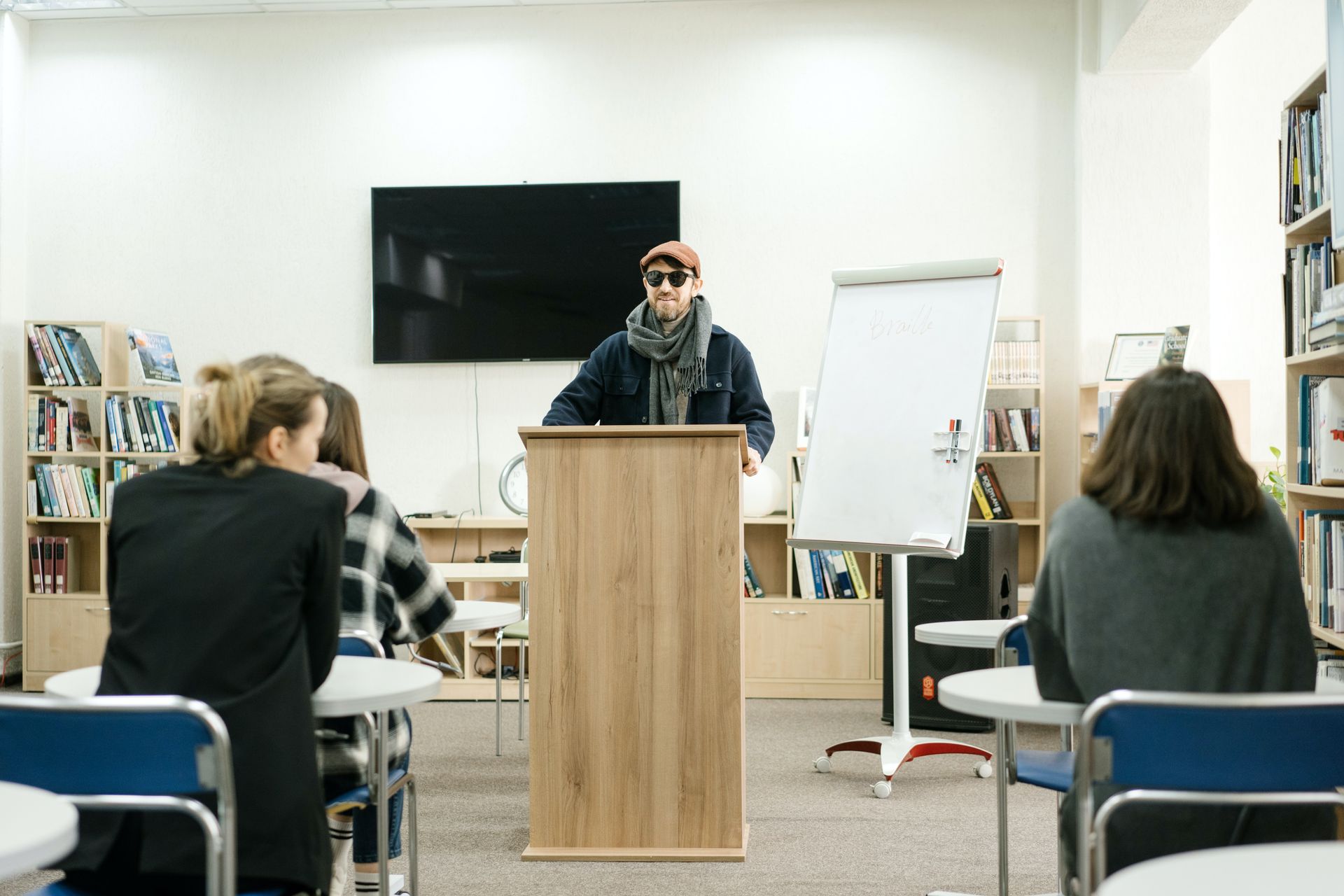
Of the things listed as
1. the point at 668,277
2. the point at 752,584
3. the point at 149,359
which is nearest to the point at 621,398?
the point at 668,277

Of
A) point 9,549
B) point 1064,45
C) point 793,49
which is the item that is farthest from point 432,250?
point 1064,45

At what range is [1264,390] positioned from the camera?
5328 millimetres

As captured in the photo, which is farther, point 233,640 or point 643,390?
point 643,390

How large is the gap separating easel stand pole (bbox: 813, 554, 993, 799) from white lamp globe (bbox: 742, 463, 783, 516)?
129 cm

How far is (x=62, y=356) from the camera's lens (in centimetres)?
534

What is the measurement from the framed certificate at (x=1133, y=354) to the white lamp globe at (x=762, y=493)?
5.01 feet

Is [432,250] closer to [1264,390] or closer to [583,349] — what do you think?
[583,349]

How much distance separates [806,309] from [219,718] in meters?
4.33

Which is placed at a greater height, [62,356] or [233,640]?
[62,356]

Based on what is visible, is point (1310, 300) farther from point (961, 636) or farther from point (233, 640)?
point (233, 640)

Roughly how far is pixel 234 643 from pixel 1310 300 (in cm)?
257

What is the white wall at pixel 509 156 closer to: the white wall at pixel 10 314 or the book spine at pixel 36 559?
the white wall at pixel 10 314

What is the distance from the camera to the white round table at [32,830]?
1044mm

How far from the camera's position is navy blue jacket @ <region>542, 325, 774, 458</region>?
3.65 m
